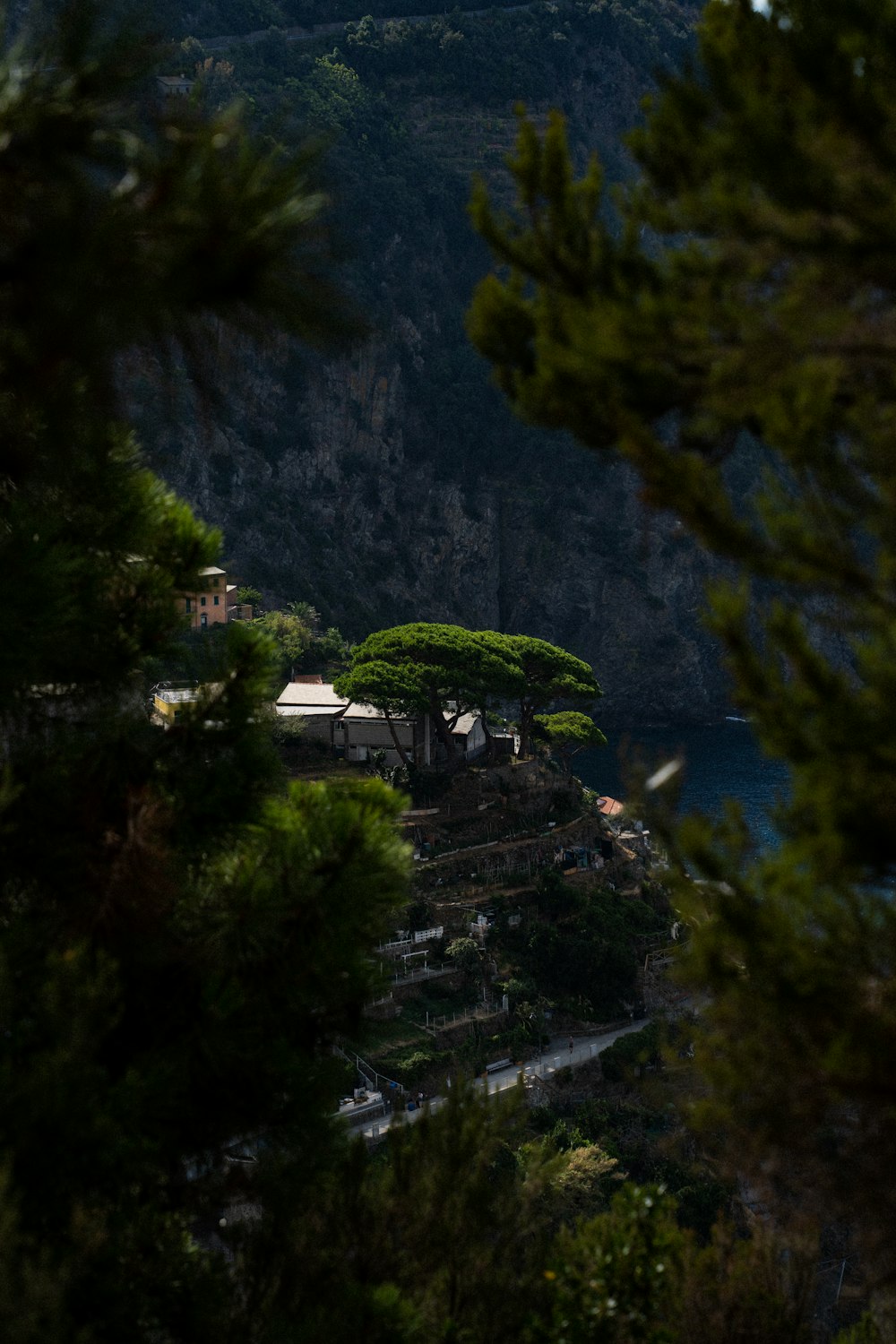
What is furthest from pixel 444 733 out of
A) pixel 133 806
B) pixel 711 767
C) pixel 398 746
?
pixel 711 767

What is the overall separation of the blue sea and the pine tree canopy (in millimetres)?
45769

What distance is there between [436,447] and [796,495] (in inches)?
3085

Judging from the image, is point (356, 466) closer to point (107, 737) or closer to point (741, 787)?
point (741, 787)

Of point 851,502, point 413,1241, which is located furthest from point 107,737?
point 851,502

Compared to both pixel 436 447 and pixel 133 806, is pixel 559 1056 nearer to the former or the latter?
pixel 133 806

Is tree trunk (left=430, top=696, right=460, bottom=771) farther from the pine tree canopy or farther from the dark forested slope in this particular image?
the dark forested slope

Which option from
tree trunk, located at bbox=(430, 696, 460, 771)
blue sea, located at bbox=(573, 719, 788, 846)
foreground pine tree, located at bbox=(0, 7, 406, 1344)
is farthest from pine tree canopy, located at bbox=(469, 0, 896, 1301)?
blue sea, located at bbox=(573, 719, 788, 846)

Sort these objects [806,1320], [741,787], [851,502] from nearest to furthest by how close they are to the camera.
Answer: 1. [851,502]
2. [806,1320]
3. [741,787]

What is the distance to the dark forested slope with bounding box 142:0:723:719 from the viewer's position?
245 feet

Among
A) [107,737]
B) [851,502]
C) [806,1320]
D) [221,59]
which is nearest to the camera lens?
[851,502]

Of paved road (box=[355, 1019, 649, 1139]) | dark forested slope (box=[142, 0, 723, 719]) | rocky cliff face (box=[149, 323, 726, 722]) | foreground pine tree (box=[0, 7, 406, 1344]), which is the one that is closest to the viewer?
foreground pine tree (box=[0, 7, 406, 1344])

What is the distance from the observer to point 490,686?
116 ft

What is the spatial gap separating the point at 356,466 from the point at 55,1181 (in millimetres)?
74781

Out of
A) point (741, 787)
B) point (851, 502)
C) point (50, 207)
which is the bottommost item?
point (741, 787)
